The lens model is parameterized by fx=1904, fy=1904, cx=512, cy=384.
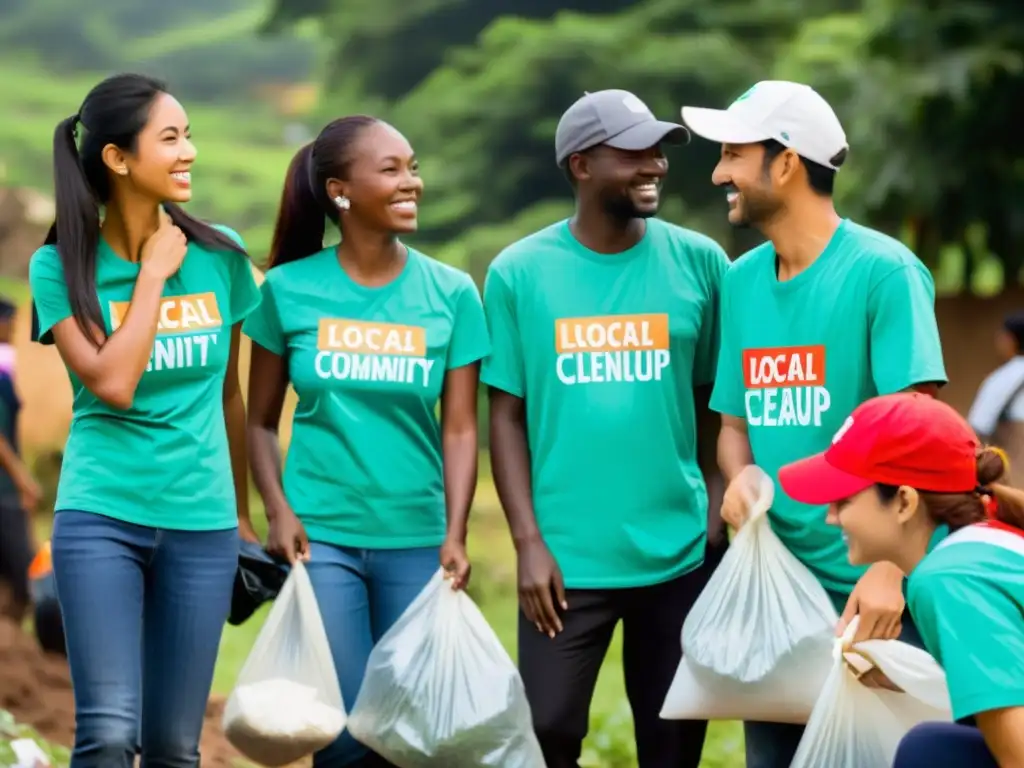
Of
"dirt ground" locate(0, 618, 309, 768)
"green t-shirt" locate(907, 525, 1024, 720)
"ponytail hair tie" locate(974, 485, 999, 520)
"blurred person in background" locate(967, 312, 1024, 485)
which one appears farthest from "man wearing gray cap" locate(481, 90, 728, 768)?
"blurred person in background" locate(967, 312, 1024, 485)

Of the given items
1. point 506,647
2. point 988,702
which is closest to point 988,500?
point 988,702

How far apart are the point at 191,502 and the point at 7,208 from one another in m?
12.7

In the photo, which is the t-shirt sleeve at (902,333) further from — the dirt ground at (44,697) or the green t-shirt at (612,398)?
the dirt ground at (44,697)

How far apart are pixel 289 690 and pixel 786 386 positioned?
53.1 inches

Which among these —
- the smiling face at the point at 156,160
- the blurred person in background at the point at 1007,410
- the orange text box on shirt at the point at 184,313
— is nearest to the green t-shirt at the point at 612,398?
the orange text box on shirt at the point at 184,313

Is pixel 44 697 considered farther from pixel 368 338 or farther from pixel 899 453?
pixel 899 453

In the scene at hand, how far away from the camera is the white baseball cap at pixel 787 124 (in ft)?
14.1

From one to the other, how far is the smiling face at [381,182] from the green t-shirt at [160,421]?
0.48 m

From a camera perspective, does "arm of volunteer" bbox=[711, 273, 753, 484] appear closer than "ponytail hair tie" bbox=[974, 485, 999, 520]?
No

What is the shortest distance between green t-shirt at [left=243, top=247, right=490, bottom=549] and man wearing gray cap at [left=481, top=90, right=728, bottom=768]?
157mm

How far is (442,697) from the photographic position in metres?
4.45

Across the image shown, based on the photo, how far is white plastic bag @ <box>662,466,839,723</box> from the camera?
412 cm

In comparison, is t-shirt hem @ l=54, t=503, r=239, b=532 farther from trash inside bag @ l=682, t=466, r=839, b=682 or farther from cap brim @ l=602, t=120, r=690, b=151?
cap brim @ l=602, t=120, r=690, b=151

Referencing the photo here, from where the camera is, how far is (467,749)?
4.41 m
